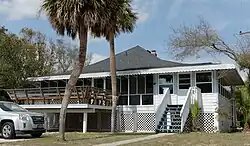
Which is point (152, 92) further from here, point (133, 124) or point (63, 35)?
point (63, 35)

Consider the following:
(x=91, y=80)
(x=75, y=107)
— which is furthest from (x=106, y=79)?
(x=75, y=107)

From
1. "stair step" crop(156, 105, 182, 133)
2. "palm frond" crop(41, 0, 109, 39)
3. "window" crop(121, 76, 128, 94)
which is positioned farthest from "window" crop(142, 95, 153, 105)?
"palm frond" crop(41, 0, 109, 39)

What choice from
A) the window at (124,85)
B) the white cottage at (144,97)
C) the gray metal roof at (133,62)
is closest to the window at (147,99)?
the white cottage at (144,97)

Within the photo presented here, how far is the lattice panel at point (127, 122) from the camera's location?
963 inches

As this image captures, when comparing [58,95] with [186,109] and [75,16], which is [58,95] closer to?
[186,109]

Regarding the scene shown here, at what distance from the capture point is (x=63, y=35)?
18.0 meters

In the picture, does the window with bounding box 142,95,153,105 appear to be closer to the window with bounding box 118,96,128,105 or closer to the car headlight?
the window with bounding box 118,96,128,105

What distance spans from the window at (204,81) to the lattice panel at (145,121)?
3.52 metres

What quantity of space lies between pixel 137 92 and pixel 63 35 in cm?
961

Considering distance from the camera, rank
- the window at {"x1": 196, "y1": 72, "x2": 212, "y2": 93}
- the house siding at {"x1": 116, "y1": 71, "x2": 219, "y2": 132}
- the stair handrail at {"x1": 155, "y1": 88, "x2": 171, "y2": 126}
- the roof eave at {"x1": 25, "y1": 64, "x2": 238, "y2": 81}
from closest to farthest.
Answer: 1. the stair handrail at {"x1": 155, "y1": 88, "x2": 171, "y2": 126}
2. the roof eave at {"x1": 25, "y1": 64, "x2": 238, "y2": 81}
3. the house siding at {"x1": 116, "y1": 71, "x2": 219, "y2": 132}
4. the window at {"x1": 196, "y1": 72, "x2": 212, "y2": 93}

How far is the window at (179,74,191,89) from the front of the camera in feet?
81.6

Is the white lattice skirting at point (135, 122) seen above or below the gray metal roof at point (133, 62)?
below

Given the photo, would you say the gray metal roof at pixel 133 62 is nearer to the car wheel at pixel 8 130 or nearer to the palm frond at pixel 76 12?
the palm frond at pixel 76 12

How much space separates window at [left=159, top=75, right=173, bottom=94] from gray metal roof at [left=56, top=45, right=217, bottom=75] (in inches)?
30.7
